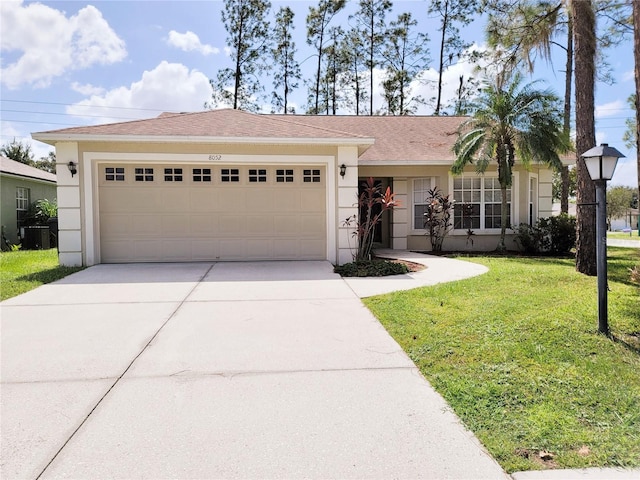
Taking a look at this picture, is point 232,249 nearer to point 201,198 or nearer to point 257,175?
point 201,198

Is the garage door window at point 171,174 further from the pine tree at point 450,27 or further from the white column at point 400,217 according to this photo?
the pine tree at point 450,27

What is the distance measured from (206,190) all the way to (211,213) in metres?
0.58

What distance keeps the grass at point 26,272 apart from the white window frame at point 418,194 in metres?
9.48

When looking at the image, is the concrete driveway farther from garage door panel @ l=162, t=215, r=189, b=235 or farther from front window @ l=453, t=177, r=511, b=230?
front window @ l=453, t=177, r=511, b=230

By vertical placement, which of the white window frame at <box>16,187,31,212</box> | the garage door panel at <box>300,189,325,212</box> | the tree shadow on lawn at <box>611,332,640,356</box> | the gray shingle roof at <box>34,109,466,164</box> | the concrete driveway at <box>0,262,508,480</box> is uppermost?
the gray shingle roof at <box>34,109,466,164</box>

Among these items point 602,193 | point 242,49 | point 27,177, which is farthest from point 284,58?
point 602,193

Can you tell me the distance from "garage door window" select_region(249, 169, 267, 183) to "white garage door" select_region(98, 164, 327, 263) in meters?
0.03

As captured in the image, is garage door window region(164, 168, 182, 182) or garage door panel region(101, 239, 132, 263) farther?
garage door window region(164, 168, 182, 182)

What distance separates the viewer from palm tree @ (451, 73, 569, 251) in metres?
11.7

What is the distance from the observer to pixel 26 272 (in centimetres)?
949

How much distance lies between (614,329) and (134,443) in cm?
493

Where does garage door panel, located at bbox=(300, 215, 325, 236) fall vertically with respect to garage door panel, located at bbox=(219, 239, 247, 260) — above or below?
above

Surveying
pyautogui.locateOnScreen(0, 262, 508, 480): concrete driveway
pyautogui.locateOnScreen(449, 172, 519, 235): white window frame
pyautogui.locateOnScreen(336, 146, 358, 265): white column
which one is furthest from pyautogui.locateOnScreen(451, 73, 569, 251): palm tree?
pyautogui.locateOnScreen(0, 262, 508, 480): concrete driveway

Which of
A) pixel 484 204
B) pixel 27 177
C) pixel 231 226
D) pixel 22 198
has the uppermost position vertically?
pixel 27 177
